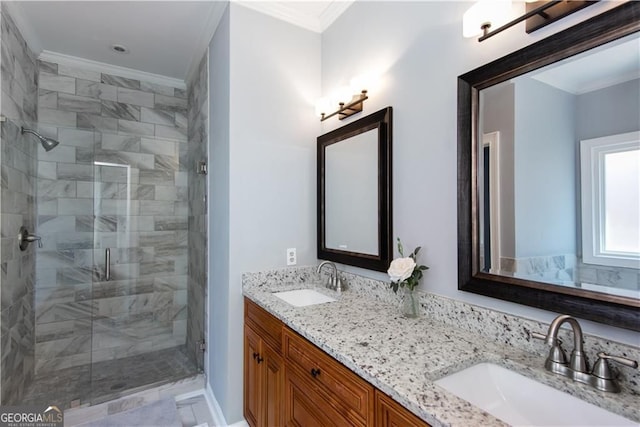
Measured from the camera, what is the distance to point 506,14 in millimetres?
1075

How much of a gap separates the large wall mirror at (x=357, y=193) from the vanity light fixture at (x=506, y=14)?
1.76 ft

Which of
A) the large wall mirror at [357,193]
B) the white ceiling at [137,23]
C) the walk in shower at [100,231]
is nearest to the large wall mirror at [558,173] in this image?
the large wall mirror at [357,193]

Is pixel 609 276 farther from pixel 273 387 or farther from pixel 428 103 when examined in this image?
pixel 273 387

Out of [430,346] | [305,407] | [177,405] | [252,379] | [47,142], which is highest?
[47,142]

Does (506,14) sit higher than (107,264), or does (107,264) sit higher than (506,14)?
(506,14)

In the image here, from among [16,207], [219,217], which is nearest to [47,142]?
[16,207]

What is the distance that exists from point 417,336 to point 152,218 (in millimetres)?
2746

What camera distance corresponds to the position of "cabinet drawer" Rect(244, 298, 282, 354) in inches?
58.6

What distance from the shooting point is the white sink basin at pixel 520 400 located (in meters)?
0.79

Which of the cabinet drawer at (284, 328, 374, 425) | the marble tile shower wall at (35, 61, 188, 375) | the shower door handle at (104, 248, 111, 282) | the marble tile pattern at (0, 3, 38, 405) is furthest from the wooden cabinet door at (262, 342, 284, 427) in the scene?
the shower door handle at (104, 248, 111, 282)

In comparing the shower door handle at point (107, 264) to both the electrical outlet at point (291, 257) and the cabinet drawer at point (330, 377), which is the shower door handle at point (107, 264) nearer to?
the electrical outlet at point (291, 257)

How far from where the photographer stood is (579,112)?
3.10 feet

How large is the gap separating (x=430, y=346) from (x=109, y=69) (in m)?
3.42

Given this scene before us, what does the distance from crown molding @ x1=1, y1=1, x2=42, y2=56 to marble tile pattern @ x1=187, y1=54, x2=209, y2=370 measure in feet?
3.70
